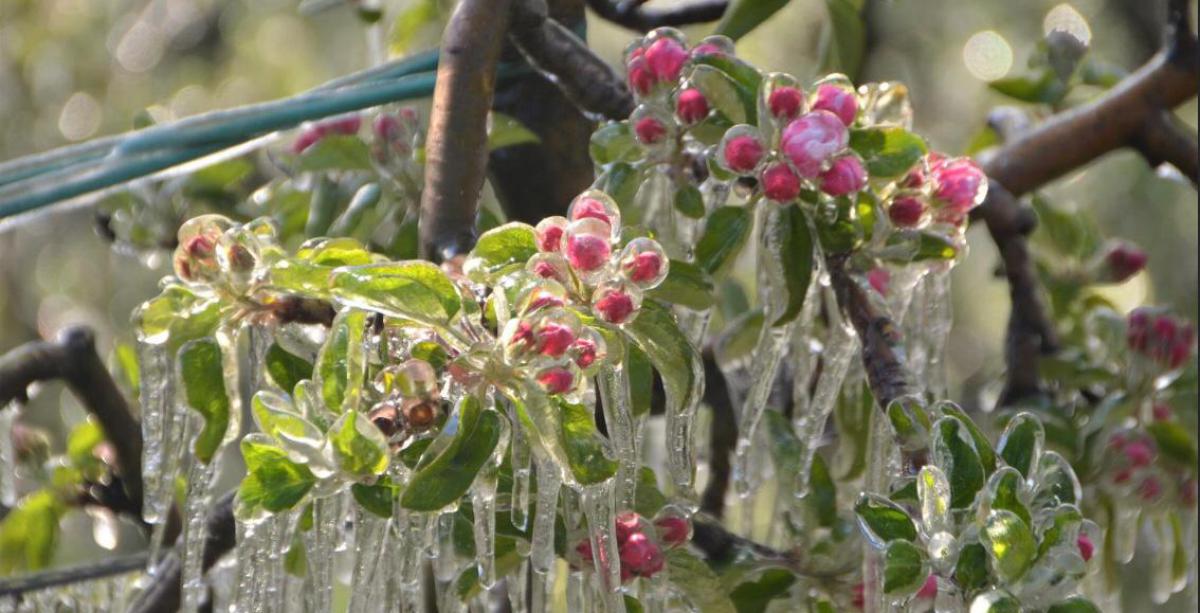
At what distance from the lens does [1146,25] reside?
3844mm

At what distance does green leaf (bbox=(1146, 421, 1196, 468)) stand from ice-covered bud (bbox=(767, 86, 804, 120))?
46 centimetres

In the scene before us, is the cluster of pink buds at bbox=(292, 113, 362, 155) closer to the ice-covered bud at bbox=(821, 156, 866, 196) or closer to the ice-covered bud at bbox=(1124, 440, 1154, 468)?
the ice-covered bud at bbox=(821, 156, 866, 196)

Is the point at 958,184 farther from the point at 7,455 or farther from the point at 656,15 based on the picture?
the point at 7,455

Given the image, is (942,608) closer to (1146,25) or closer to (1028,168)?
(1028,168)

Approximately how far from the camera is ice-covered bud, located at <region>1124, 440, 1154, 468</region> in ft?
3.20

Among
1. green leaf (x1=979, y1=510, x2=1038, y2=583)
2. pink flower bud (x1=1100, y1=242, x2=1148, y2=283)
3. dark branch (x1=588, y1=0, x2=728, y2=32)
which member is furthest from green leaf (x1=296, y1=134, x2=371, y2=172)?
pink flower bud (x1=1100, y1=242, x2=1148, y2=283)

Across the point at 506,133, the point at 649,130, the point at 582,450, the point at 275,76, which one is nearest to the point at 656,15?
the point at 506,133

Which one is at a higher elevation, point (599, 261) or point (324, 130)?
point (599, 261)

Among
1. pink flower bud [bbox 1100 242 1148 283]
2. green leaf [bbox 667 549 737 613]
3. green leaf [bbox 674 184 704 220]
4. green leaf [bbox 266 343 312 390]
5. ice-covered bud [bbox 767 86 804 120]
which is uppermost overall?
ice-covered bud [bbox 767 86 804 120]

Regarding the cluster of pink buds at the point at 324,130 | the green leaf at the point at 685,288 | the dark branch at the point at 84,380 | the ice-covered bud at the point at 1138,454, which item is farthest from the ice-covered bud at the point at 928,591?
the dark branch at the point at 84,380

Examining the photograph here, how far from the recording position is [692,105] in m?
0.72

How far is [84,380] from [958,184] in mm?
629

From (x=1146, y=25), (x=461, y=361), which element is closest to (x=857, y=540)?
(x=461, y=361)

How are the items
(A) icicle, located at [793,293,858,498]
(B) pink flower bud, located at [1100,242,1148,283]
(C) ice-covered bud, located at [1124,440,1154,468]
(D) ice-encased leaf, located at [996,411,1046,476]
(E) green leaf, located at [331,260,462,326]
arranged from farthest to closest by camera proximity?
(B) pink flower bud, located at [1100,242,1148,283] → (C) ice-covered bud, located at [1124,440,1154,468] → (A) icicle, located at [793,293,858,498] → (D) ice-encased leaf, located at [996,411,1046,476] → (E) green leaf, located at [331,260,462,326]
